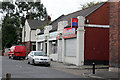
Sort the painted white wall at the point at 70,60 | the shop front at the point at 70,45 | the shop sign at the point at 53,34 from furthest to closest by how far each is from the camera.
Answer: the shop sign at the point at 53,34, the shop front at the point at 70,45, the painted white wall at the point at 70,60

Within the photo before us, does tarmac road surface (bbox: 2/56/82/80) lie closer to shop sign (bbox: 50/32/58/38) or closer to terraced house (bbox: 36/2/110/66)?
terraced house (bbox: 36/2/110/66)

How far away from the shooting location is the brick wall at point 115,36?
56.5 ft

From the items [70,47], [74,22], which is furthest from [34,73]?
[70,47]

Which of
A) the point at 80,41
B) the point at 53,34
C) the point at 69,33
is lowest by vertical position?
the point at 80,41

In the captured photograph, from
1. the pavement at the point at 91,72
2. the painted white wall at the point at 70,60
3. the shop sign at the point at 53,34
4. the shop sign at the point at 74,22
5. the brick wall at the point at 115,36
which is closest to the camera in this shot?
the pavement at the point at 91,72

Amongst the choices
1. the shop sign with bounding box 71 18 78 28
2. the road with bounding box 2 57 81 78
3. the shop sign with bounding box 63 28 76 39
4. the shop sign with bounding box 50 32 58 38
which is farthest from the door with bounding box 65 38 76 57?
the road with bounding box 2 57 81 78

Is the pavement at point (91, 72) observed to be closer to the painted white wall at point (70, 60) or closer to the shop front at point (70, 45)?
the painted white wall at point (70, 60)

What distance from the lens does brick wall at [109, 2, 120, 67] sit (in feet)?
56.5

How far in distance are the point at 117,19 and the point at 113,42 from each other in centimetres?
188

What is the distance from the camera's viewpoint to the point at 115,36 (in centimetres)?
1755

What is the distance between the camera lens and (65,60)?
1070 inches

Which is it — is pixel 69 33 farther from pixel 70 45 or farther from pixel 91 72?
pixel 91 72

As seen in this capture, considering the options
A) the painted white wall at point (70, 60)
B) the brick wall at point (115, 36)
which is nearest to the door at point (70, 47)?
the painted white wall at point (70, 60)

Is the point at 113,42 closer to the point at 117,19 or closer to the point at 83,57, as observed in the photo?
the point at 117,19
